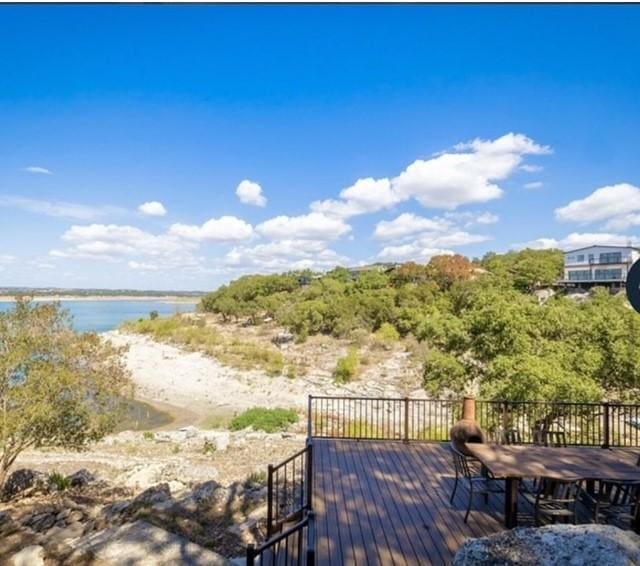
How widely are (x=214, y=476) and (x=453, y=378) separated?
20.5 ft

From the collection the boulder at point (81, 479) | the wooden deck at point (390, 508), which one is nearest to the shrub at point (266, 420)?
the boulder at point (81, 479)

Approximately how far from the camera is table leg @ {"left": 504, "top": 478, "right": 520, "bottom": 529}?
4.60 metres

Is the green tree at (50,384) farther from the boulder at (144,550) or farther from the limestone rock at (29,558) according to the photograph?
the boulder at (144,550)

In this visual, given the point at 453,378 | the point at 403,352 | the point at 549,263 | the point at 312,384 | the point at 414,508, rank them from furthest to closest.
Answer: the point at 549,263 < the point at 403,352 < the point at 312,384 < the point at 453,378 < the point at 414,508

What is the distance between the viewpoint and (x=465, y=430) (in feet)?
17.4

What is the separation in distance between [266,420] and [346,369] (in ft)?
25.8

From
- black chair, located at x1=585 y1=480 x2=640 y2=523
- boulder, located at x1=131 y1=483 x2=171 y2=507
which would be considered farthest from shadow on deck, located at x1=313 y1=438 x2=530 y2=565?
boulder, located at x1=131 y1=483 x2=171 y2=507

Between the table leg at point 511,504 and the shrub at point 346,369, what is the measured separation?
1842 cm

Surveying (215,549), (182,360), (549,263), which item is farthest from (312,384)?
(549,263)

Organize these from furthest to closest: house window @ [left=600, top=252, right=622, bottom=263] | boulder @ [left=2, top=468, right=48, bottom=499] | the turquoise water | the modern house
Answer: house window @ [left=600, top=252, right=622, bottom=263]
the modern house
the turquoise water
boulder @ [left=2, top=468, right=48, bottom=499]

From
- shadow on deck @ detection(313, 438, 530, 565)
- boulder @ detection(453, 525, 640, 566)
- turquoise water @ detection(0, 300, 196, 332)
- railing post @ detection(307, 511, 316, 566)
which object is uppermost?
boulder @ detection(453, 525, 640, 566)

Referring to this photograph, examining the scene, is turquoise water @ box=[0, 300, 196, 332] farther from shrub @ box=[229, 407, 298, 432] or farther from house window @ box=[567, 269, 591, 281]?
house window @ box=[567, 269, 591, 281]

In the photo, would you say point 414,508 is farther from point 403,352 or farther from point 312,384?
point 403,352

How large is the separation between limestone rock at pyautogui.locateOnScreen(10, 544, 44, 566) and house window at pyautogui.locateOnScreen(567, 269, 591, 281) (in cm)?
4885
